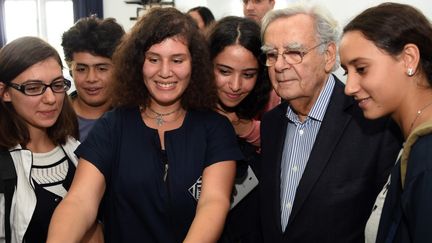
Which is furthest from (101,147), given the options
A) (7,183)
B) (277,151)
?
(277,151)

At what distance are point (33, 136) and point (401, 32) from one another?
4.90ft

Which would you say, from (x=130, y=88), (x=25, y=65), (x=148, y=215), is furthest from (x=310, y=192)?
(x=25, y=65)

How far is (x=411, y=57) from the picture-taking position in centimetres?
134

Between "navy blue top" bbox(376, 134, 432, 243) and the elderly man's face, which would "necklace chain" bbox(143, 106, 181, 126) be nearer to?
the elderly man's face

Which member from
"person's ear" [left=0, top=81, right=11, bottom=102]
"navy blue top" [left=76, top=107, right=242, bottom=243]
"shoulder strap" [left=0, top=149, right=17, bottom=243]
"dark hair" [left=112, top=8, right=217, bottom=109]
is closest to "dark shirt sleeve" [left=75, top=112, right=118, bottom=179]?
"navy blue top" [left=76, top=107, right=242, bottom=243]

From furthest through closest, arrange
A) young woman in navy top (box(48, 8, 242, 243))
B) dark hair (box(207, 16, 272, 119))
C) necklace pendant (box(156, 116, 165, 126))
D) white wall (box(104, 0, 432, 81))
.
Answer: white wall (box(104, 0, 432, 81))
dark hair (box(207, 16, 272, 119))
necklace pendant (box(156, 116, 165, 126))
young woman in navy top (box(48, 8, 242, 243))

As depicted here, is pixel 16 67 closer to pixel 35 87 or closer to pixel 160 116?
pixel 35 87

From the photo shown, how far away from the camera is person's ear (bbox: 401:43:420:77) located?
4.38ft

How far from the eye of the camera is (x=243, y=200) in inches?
80.0

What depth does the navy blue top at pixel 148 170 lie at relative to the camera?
63.2 inches

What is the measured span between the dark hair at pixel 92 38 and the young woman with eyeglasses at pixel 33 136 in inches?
19.5

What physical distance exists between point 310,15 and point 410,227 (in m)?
0.96

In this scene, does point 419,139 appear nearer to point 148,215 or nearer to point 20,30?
point 148,215

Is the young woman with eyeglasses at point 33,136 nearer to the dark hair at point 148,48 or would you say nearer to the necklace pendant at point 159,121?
the dark hair at point 148,48
